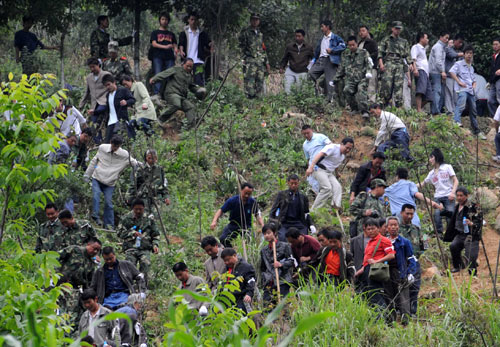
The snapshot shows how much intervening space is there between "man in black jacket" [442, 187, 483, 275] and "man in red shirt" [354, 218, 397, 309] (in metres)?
1.66

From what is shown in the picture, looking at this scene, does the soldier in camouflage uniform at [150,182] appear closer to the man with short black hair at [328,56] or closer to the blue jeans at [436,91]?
the man with short black hair at [328,56]

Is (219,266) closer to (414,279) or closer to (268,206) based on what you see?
(414,279)

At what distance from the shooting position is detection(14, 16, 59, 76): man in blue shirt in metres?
16.1

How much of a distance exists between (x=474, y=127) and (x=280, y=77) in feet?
14.7

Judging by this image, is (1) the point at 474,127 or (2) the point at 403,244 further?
(1) the point at 474,127

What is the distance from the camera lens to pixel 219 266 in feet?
31.7

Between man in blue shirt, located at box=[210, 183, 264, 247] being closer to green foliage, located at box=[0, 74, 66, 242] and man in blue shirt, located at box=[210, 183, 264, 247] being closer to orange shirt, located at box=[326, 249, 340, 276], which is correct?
orange shirt, located at box=[326, 249, 340, 276]

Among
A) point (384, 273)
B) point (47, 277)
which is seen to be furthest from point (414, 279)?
point (47, 277)

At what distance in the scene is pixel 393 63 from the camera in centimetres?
1662

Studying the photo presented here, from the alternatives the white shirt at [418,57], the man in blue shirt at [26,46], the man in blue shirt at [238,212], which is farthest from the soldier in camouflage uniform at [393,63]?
the man in blue shirt at [26,46]

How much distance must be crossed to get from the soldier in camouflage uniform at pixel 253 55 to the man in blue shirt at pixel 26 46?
13.8 ft

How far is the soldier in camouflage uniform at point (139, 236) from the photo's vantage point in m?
10.8

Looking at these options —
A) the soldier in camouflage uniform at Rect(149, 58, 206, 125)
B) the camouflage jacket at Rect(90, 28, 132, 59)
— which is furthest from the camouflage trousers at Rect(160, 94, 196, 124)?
the camouflage jacket at Rect(90, 28, 132, 59)

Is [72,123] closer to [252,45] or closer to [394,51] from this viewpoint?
[252,45]
